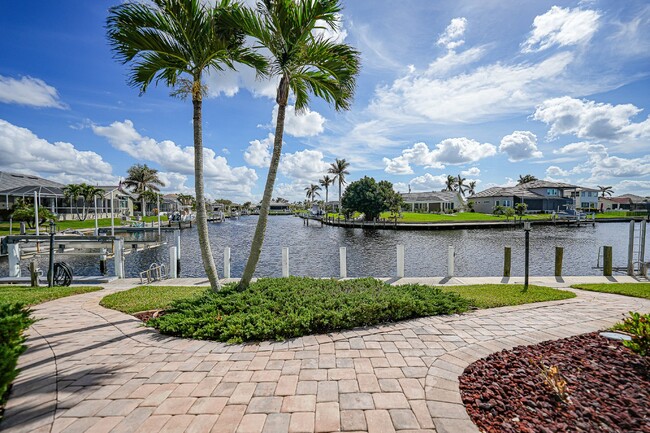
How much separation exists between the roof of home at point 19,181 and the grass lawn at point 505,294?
5056 cm

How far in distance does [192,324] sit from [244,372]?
1896mm

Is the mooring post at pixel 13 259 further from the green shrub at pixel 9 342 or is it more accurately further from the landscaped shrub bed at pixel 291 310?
the green shrub at pixel 9 342

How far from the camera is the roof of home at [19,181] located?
36.0 meters

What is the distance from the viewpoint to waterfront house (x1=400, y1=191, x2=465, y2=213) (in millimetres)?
69062

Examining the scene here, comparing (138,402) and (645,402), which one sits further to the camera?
(138,402)

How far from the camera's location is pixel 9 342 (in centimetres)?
338

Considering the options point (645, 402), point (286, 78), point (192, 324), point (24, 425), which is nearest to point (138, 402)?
point (24, 425)

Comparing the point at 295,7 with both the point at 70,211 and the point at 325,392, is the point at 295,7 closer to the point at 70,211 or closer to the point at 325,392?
the point at 325,392

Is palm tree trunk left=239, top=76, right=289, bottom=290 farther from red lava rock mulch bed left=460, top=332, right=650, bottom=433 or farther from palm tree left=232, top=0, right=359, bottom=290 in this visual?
red lava rock mulch bed left=460, top=332, right=650, bottom=433

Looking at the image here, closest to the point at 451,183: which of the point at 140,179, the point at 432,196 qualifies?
the point at 432,196

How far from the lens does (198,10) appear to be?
582cm

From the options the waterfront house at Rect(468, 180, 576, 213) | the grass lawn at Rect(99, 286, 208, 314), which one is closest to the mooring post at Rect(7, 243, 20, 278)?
the grass lawn at Rect(99, 286, 208, 314)

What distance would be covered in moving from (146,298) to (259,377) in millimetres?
5605

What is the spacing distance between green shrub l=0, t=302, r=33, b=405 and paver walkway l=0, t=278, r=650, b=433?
46cm
